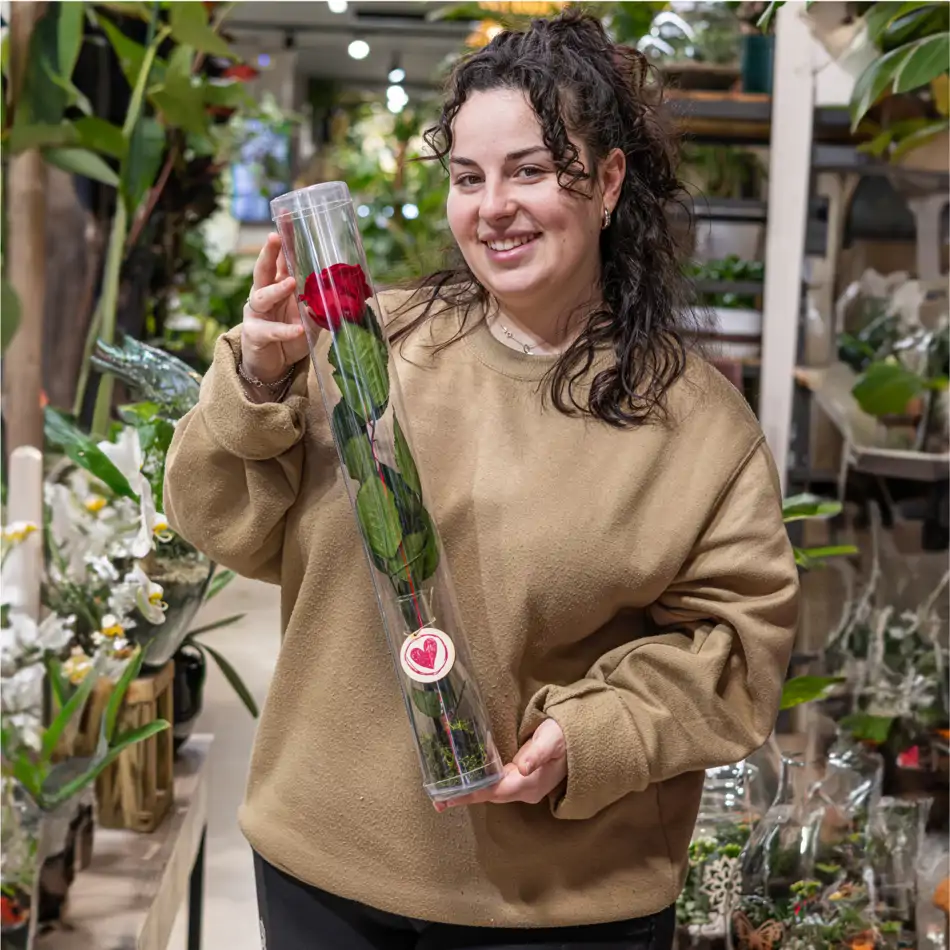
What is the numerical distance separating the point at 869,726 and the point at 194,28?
2.02 m

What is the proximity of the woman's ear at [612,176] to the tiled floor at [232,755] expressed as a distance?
57.9 inches

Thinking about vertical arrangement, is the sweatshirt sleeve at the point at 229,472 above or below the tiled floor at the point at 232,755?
above

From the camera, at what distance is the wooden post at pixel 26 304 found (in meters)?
2.68

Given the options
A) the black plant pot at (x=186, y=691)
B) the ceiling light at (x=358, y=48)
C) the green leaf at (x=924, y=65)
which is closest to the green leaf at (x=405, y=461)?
the green leaf at (x=924, y=65)

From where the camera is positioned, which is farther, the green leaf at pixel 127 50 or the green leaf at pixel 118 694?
the green leaf at pixel 127 50

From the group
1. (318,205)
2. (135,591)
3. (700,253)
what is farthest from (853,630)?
(318,205)

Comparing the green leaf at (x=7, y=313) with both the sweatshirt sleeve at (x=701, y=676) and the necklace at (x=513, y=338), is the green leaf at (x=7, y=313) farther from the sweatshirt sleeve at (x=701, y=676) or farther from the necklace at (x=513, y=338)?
the sweatshirt sleeve at (x=701, y=676)

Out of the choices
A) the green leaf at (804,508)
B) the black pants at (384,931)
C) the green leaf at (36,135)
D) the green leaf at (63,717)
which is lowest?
the green leaf at (63,717)

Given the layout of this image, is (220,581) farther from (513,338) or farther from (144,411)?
(513,338)

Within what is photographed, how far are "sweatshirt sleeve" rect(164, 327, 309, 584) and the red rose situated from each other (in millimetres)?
92

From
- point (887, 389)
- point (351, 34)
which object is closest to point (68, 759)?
point (887, 389)

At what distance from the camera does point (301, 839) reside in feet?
4.18

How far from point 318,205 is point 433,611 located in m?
0.37

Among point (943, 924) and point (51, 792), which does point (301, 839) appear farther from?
point (943, 924)
